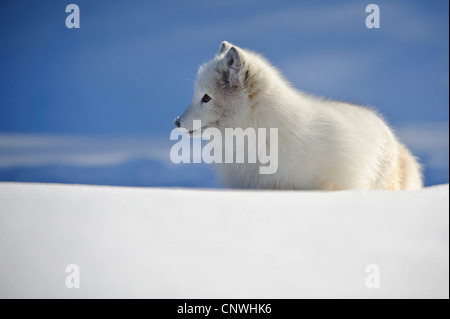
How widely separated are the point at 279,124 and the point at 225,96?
60cm

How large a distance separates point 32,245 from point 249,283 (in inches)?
59.1

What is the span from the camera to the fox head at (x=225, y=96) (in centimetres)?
468

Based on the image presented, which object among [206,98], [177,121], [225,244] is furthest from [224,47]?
[225,244]

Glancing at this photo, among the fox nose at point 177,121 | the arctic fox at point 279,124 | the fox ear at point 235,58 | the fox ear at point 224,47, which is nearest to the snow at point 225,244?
the arctic fox at point 279,124

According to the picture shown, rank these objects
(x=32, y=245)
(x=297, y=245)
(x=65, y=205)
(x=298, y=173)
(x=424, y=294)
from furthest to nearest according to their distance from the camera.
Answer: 1. (x=298, y=173)
2. (x=65, y=205)
3. (x=32, y=245)
4. (x=297, y=245)
5. (x=424, y=294)

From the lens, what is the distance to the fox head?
15.4 feet

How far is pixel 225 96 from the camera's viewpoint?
4.72m

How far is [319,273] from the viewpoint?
8.94 feet

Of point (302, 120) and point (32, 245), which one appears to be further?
point (302, 120)

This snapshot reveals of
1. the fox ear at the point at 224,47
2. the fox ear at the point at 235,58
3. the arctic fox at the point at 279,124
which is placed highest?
the fox ear at the point at 224,47

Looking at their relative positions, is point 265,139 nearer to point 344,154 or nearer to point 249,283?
point 344,154

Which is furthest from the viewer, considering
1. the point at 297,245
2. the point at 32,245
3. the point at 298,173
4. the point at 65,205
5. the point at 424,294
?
the point at 298,173

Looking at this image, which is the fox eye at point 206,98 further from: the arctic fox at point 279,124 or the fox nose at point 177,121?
the fox nose at point 177,121

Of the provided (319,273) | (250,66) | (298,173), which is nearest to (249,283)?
(319,273)
